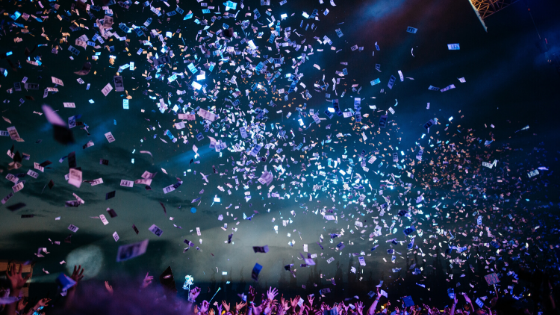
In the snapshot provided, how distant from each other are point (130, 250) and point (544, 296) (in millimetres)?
6198

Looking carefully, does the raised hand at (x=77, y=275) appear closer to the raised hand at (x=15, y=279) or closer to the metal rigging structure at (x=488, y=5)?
the raised hand at (x=15, y=279)

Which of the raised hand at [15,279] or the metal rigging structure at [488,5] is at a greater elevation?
the metal rigging structure at [488,5]

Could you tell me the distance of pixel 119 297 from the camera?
5809 mm

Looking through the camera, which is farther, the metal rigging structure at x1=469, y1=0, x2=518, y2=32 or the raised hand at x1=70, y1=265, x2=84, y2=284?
the metal rigging structure at x1=469, y1=0, x2=518, y2=32

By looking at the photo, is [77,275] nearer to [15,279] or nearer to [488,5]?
[15,279]

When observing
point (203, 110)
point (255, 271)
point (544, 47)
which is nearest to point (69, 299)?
point (255, 271)

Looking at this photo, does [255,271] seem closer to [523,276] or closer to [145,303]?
[145,303]

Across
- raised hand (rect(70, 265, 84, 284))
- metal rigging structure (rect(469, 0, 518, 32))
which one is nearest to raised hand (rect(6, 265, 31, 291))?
raised hand (rect(70, 265, 84, 284))

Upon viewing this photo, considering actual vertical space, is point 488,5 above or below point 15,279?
above

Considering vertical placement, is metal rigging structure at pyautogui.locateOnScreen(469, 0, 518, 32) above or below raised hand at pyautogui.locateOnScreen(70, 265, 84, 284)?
above

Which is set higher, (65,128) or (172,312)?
(65,128)

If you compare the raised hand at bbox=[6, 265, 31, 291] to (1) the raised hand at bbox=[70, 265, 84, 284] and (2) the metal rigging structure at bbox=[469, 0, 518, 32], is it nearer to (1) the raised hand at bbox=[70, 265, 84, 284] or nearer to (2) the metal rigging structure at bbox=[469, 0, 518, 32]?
(1) the raised hand at bbox=[70, 265, 84, 284]

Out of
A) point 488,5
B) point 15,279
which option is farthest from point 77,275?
point 488,5

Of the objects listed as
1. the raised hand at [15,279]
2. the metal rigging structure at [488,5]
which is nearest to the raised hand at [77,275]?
the raised hand at [15,279]
